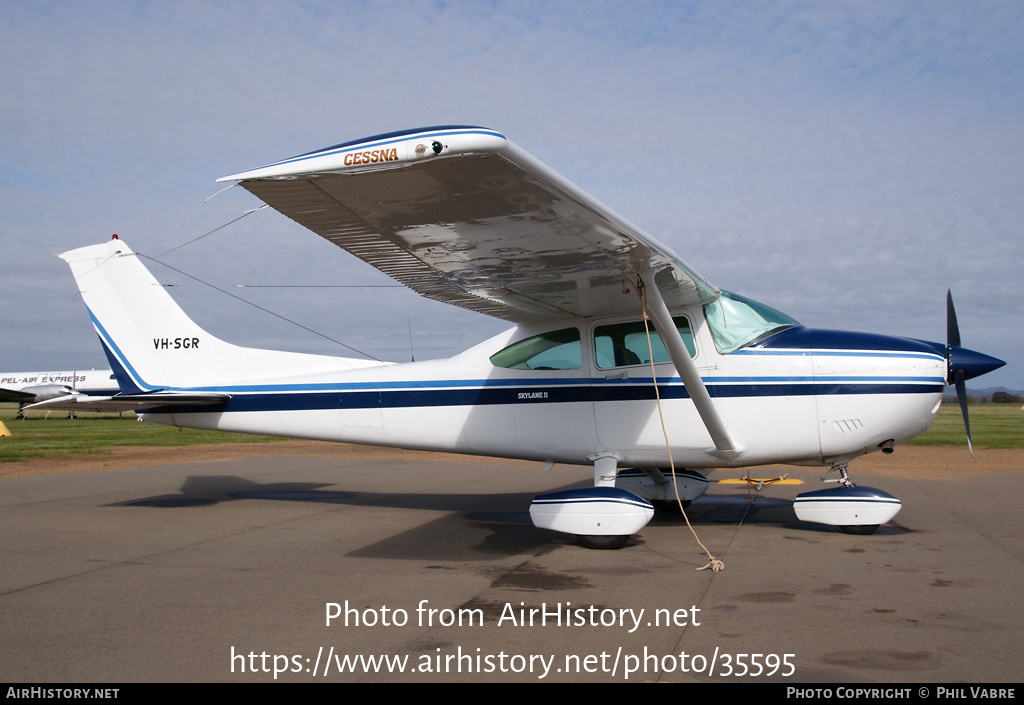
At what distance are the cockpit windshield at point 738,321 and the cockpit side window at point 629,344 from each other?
0.95 feet

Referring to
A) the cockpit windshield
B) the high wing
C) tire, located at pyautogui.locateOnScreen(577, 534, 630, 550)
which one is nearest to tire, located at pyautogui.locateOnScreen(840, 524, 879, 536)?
the cockpit windshield

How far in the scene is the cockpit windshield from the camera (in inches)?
287

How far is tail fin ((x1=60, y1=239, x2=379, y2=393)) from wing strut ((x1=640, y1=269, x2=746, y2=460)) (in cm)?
625

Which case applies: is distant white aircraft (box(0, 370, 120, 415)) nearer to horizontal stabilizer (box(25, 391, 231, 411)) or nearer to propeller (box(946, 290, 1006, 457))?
horizontal stabilizer (box(25, 391, 231, 411))

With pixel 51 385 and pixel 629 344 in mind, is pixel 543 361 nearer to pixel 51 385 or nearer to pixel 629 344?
pixel 629 344

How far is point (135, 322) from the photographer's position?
32.2ft

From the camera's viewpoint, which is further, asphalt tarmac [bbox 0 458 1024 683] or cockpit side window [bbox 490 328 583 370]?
cockpit side window [bbox 490 328 583 370]

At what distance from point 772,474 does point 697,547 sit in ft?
27.0

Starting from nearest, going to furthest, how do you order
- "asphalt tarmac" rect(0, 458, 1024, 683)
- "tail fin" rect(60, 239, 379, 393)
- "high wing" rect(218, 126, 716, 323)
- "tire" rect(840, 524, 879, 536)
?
"asphalt tarmac" rect(0, 458, 1024, 683) → "high wing" rect(218, 126, 716, 323) → "tire" rect(840, 524, 879, 536) → "tail fin" rect(60, 239, 379, 393)

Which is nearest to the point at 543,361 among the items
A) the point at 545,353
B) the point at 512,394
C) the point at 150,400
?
the point at 545,353

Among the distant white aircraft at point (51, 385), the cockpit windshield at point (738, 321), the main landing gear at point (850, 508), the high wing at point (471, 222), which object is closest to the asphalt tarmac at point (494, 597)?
the main landing gear at point (850, 508)

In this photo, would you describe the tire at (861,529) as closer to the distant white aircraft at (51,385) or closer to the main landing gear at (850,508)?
the main landing gear at (850,508)

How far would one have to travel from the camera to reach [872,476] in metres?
12.6
